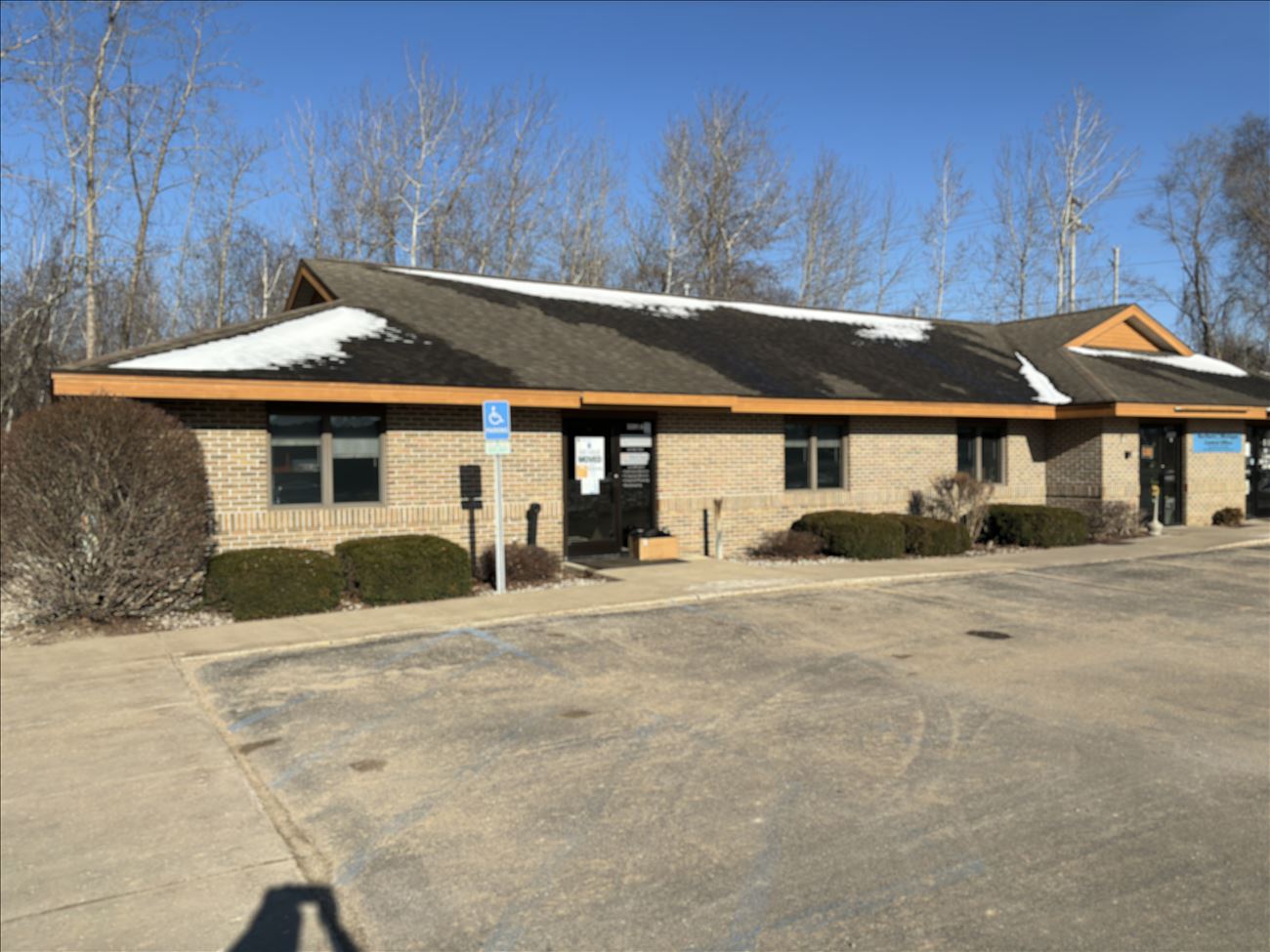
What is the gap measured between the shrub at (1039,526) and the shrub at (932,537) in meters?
1.97

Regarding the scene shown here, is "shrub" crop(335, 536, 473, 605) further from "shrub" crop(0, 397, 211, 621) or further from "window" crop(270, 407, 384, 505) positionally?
"shrub" crop(0, 397, 211, 621)

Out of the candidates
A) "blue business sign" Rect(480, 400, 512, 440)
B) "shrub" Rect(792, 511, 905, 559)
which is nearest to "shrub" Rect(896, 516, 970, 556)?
"shrub" Rect(792, 511, 905, 559)

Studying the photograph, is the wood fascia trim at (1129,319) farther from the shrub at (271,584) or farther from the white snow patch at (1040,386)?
the shrub at (271,584)

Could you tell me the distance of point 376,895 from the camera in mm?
4152

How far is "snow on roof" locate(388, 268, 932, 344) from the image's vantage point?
20.0 m

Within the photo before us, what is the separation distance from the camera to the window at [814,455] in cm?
1770

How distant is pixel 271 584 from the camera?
1086 cm

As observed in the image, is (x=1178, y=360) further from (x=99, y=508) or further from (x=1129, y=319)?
(x=99, y=508)

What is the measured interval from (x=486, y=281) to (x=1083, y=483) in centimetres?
1345

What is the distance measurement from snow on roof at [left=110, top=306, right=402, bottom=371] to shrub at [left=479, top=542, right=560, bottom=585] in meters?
3.49

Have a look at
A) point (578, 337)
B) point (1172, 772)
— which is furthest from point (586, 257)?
point (1172, 772)

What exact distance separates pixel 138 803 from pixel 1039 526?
53.2ft

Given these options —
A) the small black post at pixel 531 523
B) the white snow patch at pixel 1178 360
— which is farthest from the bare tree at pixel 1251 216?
the small black post at pixel 531 523

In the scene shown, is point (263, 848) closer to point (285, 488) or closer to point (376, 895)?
point (376, 895)
